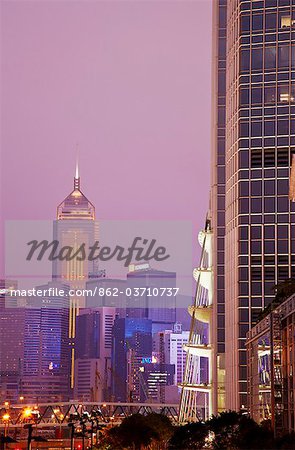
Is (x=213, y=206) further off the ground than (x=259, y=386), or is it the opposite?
(x=213, y=206)

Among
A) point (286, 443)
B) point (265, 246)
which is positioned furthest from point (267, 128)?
point (286, 443)

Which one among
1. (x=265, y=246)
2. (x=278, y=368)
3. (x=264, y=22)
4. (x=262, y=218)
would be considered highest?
(x=264, y=22)

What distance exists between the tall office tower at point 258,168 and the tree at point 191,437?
104ft

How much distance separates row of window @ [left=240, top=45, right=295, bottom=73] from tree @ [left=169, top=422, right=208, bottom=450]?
46.1 meters

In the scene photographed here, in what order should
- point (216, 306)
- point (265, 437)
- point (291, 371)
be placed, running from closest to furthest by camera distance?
point (265, 437) → point (291, 371) → point (216, 306)

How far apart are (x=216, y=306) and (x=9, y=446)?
231 feet

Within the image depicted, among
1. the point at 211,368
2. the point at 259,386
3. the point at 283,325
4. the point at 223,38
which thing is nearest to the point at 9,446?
the point at 211,368

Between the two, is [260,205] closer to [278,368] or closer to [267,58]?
[267,58]

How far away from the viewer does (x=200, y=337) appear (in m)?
128

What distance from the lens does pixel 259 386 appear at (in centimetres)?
7812

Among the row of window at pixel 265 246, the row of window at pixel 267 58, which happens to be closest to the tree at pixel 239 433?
→ the row of window at pixel 265 246

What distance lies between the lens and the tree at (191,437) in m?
71.9

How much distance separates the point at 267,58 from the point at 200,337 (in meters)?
33.4

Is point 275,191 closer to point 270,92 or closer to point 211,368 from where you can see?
point 270,92
